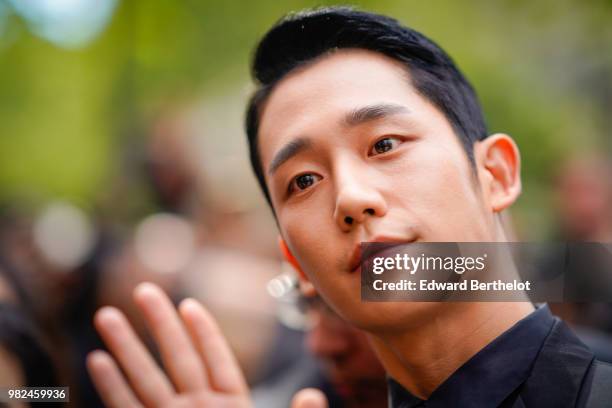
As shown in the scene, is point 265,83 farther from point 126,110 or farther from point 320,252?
point 126,110

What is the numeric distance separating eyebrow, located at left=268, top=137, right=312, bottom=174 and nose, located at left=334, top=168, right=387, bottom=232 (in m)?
0.08

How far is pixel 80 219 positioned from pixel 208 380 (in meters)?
1.55

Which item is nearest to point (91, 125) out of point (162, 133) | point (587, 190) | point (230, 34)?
point (162, 133)

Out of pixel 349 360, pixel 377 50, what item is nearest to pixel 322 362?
pixel 349 360

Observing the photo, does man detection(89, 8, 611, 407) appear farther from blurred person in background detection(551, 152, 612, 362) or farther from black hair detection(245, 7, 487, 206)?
blurred person in background detection(551, 152, 612, 362)

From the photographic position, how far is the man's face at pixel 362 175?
82cm

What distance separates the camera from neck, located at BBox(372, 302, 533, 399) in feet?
2.77

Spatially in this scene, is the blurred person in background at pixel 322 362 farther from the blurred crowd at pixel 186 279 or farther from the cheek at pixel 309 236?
the cheek at pixel 309 236

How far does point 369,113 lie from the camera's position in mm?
834

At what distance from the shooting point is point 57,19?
174cm

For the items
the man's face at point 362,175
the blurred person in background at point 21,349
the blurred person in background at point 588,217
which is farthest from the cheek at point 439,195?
the blurred person in background at point 21,349

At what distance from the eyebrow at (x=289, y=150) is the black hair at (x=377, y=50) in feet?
0.39

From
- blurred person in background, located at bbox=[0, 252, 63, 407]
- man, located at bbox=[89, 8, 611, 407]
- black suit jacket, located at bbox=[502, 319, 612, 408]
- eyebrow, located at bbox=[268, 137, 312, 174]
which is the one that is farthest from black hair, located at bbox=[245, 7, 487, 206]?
blurred person in background, located at bbox=[0, 252, 63, 407]

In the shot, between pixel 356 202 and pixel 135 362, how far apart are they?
16.4 inches
